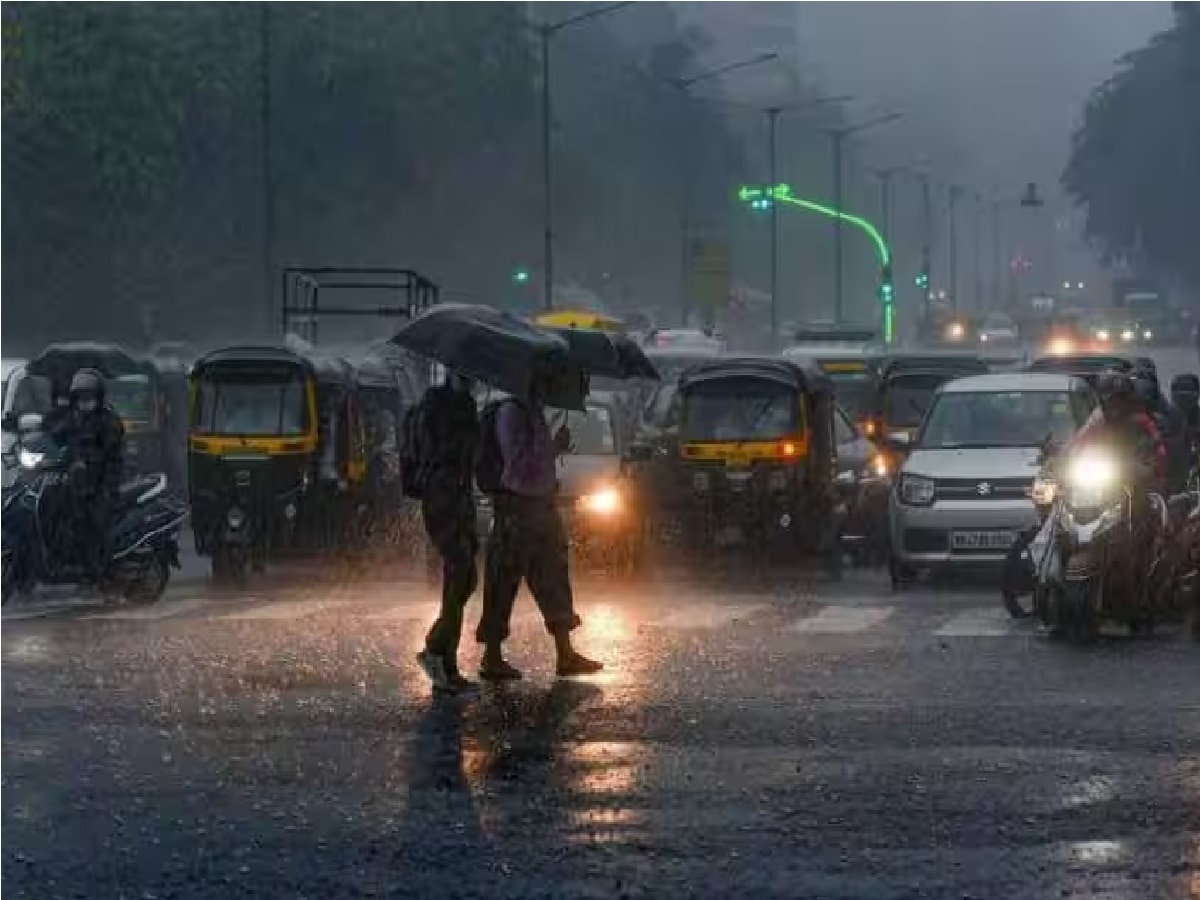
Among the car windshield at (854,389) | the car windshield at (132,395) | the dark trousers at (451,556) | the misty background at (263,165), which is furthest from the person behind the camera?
the misty background at (263,165)

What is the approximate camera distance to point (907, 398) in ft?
109

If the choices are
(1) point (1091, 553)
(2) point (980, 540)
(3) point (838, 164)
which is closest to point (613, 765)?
(1) point (1091, 553)

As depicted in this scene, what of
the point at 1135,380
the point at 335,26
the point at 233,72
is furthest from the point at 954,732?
the point at 335,26

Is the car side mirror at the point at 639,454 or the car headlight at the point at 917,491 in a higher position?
the car side mirror at the point at 639,454

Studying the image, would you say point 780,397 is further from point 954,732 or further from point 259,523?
point 954,732

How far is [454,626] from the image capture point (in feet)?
47.3

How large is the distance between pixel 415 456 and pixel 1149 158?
369ft

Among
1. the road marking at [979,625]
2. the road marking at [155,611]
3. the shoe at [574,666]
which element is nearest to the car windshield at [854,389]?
the road marking at [155,611]

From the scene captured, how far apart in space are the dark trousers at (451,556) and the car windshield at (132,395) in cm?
2116

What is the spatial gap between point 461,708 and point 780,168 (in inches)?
6668

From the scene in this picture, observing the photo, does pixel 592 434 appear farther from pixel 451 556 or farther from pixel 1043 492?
pixel 451 556

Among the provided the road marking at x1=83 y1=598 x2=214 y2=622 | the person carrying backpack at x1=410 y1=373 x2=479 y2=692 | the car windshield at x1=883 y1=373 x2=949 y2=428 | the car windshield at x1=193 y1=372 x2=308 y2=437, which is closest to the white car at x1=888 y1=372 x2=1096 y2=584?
the car windshield at x1=193 y1=372 x2=308 y2=437

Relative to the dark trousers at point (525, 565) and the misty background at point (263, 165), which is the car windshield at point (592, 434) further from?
the misty background at point (263, 165)

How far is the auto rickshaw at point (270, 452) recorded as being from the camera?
2430 cm
